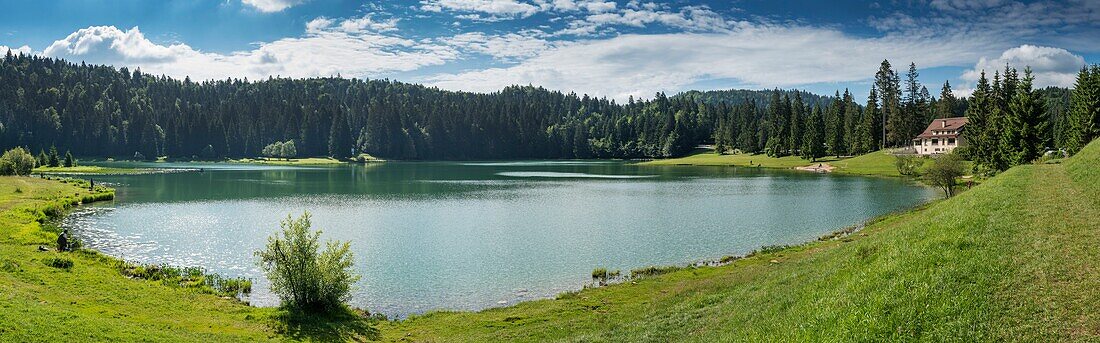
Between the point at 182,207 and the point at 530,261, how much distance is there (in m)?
48.8

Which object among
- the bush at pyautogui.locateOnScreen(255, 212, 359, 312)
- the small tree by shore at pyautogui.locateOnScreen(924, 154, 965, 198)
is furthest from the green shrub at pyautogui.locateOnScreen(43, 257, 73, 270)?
the small tree by shore at pyautogui.locateOnScreen(924, 154, 965, 198)

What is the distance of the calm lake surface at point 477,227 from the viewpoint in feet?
113

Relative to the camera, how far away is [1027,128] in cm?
Answer: 6775

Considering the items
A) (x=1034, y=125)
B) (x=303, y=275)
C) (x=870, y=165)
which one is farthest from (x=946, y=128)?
(x=303, y=275)

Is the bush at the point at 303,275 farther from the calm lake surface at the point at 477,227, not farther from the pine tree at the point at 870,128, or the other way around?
the pine tree at the point at 870,128

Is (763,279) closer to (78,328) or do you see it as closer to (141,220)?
(78,328)

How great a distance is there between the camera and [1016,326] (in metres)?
11.8

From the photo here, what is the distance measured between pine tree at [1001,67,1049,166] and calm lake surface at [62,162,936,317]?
390 inches

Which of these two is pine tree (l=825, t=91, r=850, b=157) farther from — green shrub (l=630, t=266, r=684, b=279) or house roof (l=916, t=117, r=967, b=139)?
green shrub (l=630, t=266, r=684, b=279)

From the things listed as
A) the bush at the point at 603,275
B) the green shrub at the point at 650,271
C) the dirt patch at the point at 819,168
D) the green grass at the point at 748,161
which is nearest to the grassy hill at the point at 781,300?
the green shrub at the point at 650,271

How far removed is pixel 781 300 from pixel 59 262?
31959 millimetres

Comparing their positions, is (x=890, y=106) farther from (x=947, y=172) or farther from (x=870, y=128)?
(x=947, y=172)

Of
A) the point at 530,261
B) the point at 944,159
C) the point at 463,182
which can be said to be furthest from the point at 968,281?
the point at 463,182

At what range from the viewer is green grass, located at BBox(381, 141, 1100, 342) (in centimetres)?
1238
